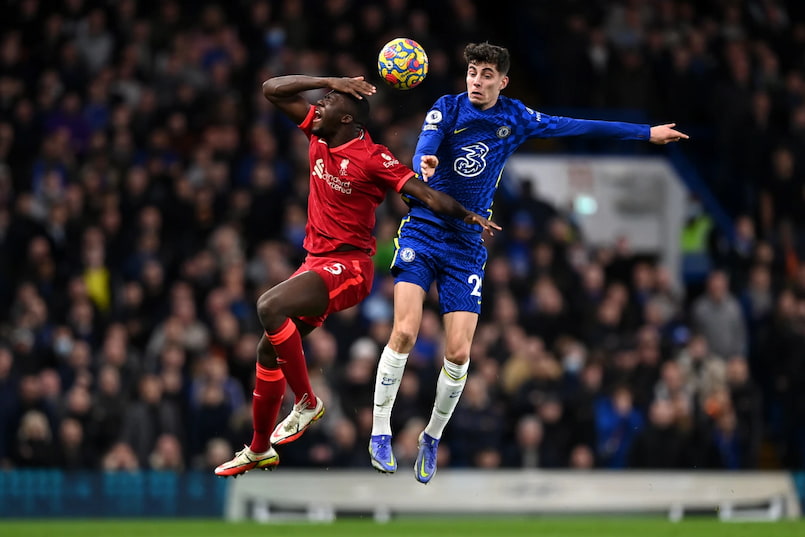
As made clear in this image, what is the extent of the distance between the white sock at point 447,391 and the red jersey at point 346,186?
43.8 inches

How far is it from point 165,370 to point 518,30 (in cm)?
985

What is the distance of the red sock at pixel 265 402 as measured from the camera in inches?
455

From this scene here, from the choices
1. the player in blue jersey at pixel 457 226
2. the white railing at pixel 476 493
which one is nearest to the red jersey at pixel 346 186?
the player in blue jersey at pixel 457 226

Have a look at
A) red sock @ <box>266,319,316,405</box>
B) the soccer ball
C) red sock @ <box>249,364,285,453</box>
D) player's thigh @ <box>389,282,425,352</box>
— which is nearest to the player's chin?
the soccer ball

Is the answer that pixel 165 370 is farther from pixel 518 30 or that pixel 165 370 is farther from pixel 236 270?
pixel 518 30

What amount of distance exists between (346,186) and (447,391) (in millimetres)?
1741

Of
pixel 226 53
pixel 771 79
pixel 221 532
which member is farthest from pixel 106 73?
pixel 771 79

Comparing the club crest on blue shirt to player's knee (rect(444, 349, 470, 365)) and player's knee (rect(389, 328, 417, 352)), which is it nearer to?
player's knee (rect(389, 328, 417, 352))

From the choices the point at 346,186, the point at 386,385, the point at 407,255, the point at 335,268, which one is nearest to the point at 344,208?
the point at 346,186

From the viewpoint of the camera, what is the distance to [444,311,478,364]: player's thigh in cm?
1129

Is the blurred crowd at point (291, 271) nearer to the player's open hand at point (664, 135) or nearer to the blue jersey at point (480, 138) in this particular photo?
the blue jersey at point (480, 138)

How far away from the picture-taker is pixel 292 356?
37.1 ft

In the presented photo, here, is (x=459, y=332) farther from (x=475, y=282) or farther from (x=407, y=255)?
(x=407, y=255)

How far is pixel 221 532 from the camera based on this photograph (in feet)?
51.3
